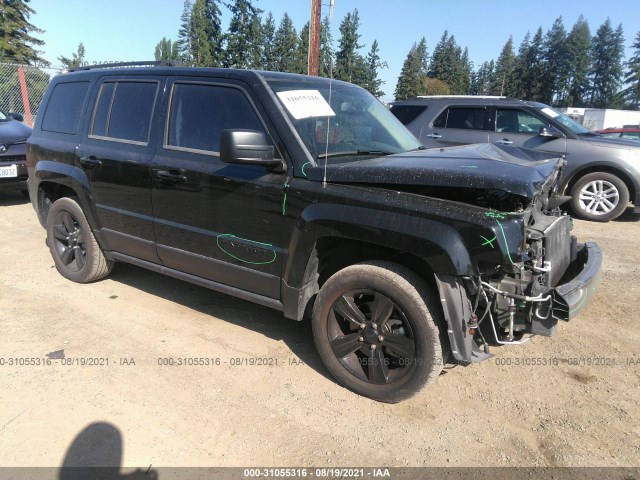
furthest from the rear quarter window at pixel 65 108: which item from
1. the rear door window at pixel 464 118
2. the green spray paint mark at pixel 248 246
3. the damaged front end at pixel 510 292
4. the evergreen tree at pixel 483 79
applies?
the evergreen tree at pixel 483 79

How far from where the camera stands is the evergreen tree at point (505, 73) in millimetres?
99000

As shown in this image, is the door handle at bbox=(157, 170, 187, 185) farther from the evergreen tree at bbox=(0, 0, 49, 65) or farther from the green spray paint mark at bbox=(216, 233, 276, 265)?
the evergreen tree at bbox=(0, 0, 49, 65)

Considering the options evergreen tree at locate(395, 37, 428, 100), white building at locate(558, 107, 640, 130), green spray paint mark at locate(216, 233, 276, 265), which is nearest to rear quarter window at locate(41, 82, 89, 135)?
green spray paint mark at locate(216, 233, 276, 265)

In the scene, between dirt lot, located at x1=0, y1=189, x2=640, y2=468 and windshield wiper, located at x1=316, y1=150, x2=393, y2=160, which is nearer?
dirt lot, located at x1=0, y1=189, x2=640, y2=468

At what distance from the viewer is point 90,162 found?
13.4 ft

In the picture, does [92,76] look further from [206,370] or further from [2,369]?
[206,370]

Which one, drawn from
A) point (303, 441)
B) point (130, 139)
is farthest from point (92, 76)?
point (303, 441)

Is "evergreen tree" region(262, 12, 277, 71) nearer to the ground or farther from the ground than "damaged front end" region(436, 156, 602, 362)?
farther from the ground

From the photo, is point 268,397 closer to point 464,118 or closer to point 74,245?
point 74,245

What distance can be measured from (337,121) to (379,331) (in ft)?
4.96

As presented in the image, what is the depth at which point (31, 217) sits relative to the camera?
728 centimetres

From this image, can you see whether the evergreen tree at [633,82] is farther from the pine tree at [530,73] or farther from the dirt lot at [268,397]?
the dirt lot at [268,397]

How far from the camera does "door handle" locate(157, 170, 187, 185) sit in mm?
3457

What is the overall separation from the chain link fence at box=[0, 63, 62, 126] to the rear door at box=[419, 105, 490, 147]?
458 inches
